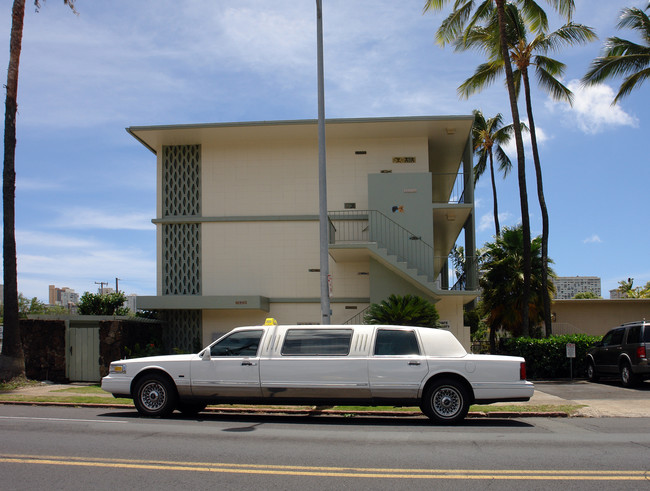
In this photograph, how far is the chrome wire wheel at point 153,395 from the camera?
11.3 m

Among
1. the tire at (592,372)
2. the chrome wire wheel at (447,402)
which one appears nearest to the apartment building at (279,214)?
the tire at (592,372)

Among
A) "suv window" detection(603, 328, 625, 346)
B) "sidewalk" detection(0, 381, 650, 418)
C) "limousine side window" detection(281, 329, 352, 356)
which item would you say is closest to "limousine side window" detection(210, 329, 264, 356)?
"limousine side window" detection(281, 329, 352, 356)

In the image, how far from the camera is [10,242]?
695 inches

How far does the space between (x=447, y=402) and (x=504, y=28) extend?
1647cm

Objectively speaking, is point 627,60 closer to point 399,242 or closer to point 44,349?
point 399,242

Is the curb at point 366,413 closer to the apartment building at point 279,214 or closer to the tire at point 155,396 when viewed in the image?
the tire at point 155,396

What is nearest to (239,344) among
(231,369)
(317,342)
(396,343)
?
(231,369)

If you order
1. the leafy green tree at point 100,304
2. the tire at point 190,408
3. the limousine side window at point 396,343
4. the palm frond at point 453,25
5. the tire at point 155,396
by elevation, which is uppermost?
the palm frond at point 453,25

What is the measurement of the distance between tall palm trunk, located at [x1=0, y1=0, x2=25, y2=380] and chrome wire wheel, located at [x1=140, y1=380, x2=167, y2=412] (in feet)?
→ 25.9

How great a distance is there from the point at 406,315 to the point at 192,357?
8.94 metres

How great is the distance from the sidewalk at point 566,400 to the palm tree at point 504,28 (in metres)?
4.94

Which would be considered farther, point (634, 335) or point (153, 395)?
point (634, 335)

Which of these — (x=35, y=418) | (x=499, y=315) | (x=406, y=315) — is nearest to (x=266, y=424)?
(x=35, y=418)

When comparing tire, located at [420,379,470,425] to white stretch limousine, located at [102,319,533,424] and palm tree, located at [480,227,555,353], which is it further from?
palm tree, located at [480,227,555,353]
